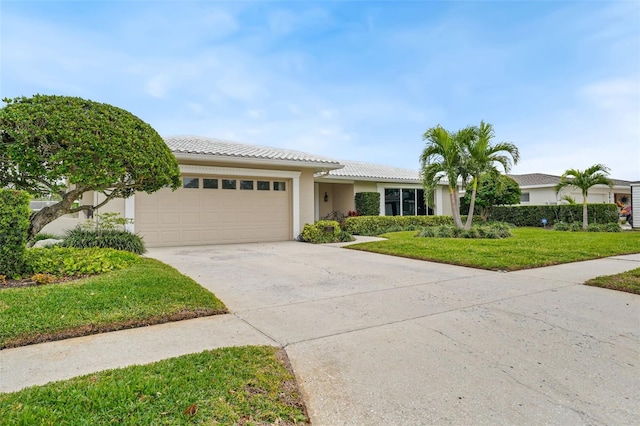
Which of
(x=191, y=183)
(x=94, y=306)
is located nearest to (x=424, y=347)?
(x=94, y=306)

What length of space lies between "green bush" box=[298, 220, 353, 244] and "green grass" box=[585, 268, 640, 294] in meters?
8.11

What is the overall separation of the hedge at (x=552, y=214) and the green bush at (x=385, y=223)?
5735mm

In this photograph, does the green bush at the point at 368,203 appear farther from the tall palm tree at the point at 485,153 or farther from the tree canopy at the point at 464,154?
the tall palm tree at the point at 485,153

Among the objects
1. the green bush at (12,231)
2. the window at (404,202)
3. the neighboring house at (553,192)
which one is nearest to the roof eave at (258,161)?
the green bush at (12,231)

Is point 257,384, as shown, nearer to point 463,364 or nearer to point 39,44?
point 463,364

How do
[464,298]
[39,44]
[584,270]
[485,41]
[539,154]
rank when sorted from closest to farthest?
1. [464,298]
2. [584,270]
3. [39,44]
4. [485,41]
5. [539,154]

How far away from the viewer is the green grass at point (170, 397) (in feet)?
6.75

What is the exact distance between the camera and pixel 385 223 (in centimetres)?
1623

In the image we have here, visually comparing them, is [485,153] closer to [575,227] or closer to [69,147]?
[575,227]

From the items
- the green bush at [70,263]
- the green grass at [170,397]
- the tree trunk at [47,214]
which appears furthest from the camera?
the tree trunk at [47,214]

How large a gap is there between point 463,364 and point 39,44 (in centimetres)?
1166

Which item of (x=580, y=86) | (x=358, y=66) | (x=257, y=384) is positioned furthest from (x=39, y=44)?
(x=580, y=86)

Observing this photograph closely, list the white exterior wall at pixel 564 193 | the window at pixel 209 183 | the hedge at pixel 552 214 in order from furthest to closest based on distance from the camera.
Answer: the white exterior wall at pixel 564 193
the hedge at pixel 552 214
the window at pixel 209 183

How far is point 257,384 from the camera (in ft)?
8.19
